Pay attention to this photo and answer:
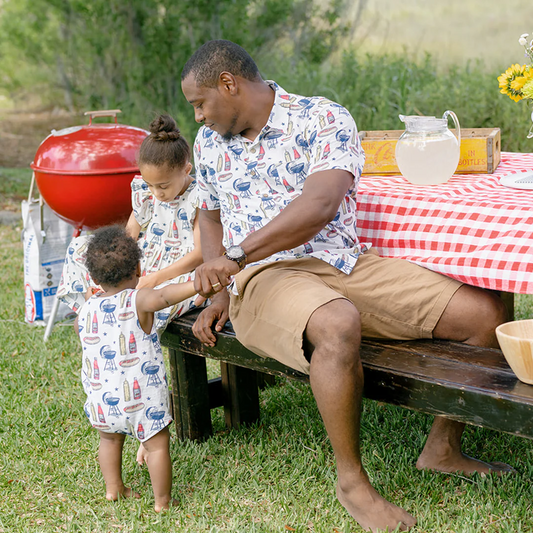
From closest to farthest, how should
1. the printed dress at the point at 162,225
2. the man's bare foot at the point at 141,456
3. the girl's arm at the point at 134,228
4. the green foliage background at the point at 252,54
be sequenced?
the man's bare foot at the point at 141,456 → the printed dress at the point at 162,225 → the girl's arm at the point at 134,228 → the green foliage background at the point at 252,54

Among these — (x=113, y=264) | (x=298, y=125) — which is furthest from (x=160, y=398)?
(x=298, y=125)

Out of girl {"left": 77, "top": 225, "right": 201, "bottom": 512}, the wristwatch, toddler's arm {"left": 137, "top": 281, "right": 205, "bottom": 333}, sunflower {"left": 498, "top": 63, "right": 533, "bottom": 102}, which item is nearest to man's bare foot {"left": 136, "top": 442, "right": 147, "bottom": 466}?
girl {"left": 77, "top": 225, "right": 201, "bottom": 512}

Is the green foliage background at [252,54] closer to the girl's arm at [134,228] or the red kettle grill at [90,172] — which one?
the red kettle grill at [90,172]

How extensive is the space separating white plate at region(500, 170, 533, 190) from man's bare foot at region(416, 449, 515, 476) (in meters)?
1.04

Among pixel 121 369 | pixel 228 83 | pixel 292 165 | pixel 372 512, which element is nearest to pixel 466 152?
pixel 292 165

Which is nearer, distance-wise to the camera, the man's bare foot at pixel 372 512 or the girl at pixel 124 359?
the man's bare foot at pixel 372 512

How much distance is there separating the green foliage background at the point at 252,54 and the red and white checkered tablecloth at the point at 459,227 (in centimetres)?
379

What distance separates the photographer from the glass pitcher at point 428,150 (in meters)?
2.86

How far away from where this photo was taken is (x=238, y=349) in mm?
2689

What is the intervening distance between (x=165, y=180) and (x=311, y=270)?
3.02 feet

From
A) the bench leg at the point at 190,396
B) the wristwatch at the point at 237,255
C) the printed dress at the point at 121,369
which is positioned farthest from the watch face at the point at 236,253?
the bench leg at the point at 190,396

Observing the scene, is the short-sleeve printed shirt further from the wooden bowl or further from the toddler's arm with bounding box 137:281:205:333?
the wooden bowl

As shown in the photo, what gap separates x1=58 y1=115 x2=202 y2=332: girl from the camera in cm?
309

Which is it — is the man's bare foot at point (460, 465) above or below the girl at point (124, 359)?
below
